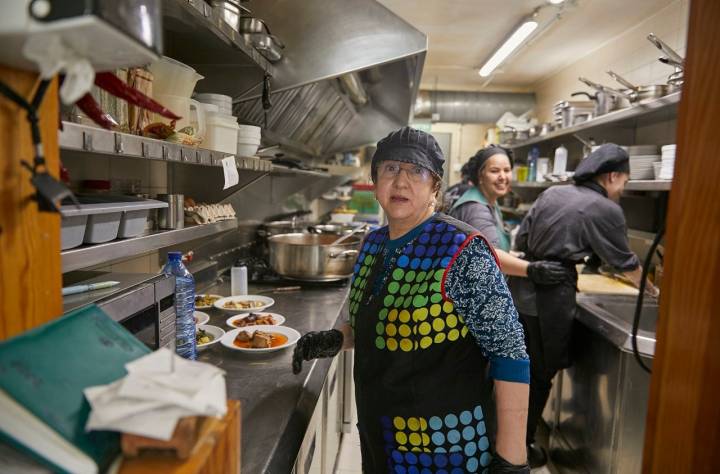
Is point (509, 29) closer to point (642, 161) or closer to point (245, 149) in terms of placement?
point (642, 161)

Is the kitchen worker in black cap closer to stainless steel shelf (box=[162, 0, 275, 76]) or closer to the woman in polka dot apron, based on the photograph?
the woman in polka dot apron

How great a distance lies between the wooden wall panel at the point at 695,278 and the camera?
30.4 inches

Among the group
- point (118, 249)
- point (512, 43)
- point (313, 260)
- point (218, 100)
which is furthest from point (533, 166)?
point (118, 249)

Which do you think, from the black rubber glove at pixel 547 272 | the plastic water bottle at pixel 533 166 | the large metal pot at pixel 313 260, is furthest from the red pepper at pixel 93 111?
the plastic water bottle at pixel 533 166

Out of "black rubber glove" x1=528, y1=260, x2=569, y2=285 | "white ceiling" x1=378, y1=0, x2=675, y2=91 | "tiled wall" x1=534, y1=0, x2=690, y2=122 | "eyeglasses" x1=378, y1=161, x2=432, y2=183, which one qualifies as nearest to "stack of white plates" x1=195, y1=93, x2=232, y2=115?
"eyeglasses" x1=378, y1=161, x2=432, y2=183

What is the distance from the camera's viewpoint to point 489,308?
129 cm

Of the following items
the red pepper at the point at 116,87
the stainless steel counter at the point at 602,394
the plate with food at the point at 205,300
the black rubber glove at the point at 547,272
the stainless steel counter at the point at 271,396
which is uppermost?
the red pepper at the point at 116,87

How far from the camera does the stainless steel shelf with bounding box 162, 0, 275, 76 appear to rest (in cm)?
127

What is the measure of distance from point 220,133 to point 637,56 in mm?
4101

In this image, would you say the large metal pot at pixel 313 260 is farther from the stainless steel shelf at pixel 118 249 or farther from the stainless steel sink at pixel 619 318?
the stainless steel sink at pixel 619 318

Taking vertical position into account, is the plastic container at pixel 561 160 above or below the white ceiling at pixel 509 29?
below

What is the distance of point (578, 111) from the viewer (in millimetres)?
4035

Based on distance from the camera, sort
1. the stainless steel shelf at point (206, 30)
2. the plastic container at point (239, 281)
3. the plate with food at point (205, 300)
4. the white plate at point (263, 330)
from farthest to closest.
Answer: the plastic container at point (239, 281)
the plate with food at point (205, 300)
the white plate at point (263, 330)
the stainless steel shelf at point (206, 30)

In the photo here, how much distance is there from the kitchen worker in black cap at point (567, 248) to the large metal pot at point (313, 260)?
3.63 feet
